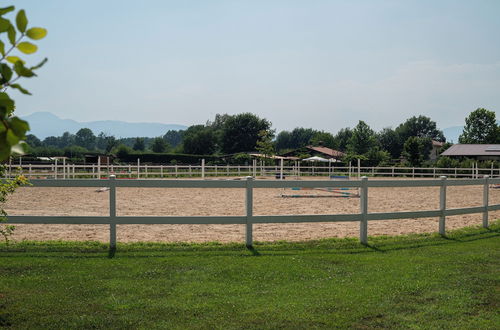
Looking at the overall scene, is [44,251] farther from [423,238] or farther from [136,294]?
[423,238]

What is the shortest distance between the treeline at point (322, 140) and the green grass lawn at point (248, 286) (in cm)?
4025

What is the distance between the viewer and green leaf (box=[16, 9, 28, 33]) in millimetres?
1146

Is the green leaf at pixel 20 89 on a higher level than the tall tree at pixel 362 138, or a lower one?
lower

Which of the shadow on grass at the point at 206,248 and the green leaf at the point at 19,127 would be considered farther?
the shadow on grass at the point at 206,248

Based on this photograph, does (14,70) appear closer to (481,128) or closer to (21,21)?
(21,21)

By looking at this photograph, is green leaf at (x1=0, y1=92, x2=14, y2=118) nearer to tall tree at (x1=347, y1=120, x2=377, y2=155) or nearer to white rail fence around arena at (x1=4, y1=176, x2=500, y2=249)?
white rail fence around arena at (x1=4, y1=176, x2=500, y2=249)

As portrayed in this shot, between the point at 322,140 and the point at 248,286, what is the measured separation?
96.7 meters

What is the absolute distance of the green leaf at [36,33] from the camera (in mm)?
1166

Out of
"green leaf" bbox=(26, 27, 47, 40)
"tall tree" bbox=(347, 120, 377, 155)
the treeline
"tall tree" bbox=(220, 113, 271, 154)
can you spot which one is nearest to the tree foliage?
"green leaf" bbox=(26, 27, 47, 40)

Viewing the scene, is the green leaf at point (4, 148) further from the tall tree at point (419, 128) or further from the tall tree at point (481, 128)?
the tall tree at point (419, 128)

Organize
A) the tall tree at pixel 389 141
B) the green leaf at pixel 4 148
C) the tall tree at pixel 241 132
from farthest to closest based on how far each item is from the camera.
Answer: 1. the tall tree at pixel 389 141
2. the tall tree at pixel 241 132
3. the green leaf at pixel 4 148

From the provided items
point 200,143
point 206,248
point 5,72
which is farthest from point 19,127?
point 200,143

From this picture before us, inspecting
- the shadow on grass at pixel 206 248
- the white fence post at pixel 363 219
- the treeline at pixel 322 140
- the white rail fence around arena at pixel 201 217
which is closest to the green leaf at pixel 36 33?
the white rail fence around arena at pixel 201 217

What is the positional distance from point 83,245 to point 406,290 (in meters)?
4.93
